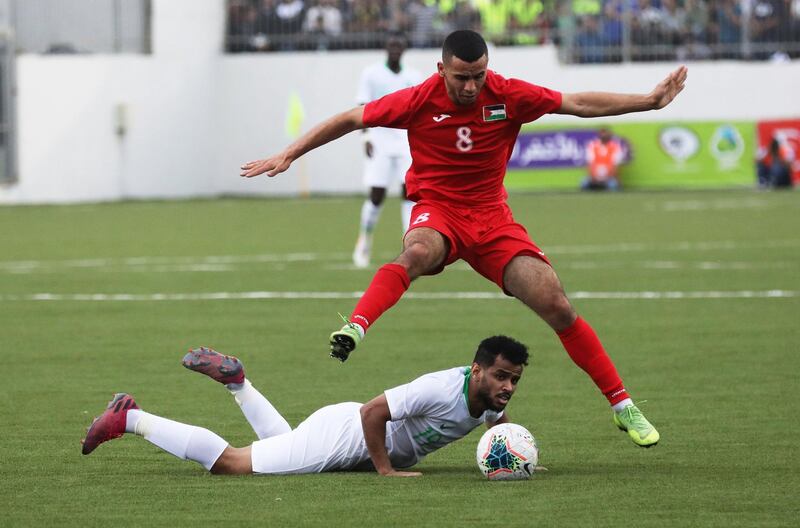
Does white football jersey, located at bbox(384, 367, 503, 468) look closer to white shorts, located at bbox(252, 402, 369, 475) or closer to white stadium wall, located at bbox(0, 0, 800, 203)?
white shorts, located at bbox(252, 402, 369, 475)

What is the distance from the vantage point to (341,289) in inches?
674

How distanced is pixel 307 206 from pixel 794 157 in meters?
11.7

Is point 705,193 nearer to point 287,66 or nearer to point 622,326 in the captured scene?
point 287,66

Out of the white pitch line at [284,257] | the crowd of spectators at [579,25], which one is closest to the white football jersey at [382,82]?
the white pitch line at [284,257]

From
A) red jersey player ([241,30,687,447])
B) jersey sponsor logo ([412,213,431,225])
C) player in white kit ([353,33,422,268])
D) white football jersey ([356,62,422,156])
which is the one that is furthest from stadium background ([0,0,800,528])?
white football jersey ([356,62,422,156])

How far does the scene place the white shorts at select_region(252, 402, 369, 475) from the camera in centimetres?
802

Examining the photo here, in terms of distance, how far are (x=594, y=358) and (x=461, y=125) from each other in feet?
4.79

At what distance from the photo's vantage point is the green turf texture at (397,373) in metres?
7.18

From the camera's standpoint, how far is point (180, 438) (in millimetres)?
8016

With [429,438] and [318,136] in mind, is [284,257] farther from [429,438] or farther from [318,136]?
[429,438]

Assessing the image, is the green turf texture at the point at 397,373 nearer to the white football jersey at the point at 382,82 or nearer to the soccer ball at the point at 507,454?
the soccer ball at the point at 507,454

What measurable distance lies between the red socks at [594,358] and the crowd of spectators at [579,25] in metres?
30.6

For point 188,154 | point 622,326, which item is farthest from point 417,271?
point 188,154

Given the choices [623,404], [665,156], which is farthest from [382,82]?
[665,156]
